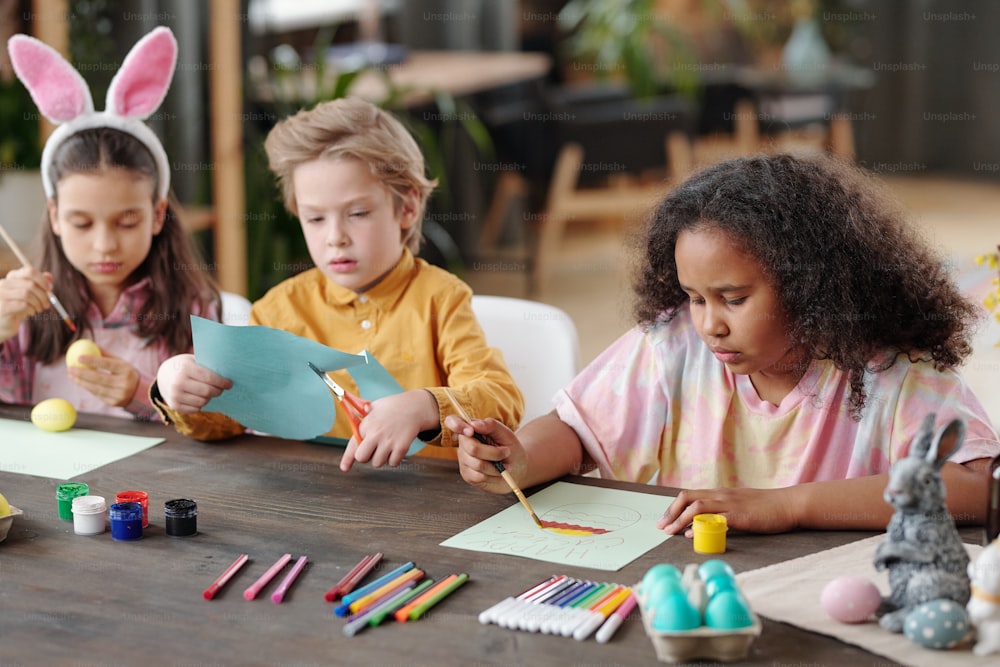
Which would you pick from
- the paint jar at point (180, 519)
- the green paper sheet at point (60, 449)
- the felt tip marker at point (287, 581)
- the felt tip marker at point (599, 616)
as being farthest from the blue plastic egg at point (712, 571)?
the green paper sheet at point (60, 449)

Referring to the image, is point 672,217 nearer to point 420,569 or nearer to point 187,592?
point 420,569

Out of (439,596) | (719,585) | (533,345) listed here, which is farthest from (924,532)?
(533,345)

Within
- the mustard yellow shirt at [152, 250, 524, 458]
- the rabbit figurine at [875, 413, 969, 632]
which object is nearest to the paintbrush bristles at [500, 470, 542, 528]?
the mustard yellow shirt at [152, 250, 524, 458]

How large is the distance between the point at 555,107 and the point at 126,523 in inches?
195

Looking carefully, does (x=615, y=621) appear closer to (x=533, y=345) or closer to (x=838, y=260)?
(x=838, y=260)

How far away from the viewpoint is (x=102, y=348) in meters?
2.25

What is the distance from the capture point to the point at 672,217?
5.61ft

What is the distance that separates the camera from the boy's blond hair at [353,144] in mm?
1959

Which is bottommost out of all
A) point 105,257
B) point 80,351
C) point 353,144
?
point 80,351

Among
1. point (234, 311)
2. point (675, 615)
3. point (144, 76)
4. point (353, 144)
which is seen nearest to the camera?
point (675, 615)

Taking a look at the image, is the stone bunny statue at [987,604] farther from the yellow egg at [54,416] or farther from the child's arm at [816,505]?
the yellow egg at [54,416]

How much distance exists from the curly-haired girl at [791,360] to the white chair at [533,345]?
0.38 m

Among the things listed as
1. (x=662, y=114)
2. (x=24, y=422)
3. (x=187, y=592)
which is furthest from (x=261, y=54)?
(x=187, y=592)

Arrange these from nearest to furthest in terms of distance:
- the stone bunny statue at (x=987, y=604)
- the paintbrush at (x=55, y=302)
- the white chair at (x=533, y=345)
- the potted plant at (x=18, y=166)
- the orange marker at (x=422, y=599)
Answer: the stone bunny statue at (x=987, y=604)
the orange marker at (x=422, y=599)
the paintbrush at (x=55, y=302)
the white chair at (x=533, y=345)
the potted plant at (x=18, y=166)
